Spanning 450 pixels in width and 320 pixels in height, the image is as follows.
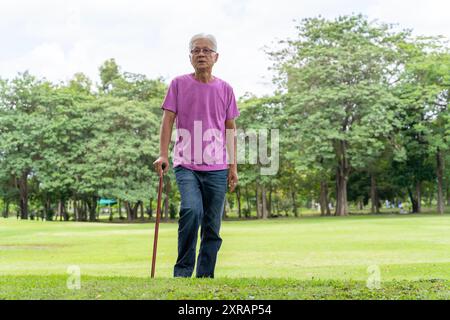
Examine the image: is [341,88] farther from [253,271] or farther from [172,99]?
[172,99]

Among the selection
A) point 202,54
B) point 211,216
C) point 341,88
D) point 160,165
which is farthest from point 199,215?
point 341,88

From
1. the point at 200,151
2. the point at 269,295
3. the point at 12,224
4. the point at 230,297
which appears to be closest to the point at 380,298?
the point at 269,295

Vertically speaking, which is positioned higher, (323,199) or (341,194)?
(341,194)

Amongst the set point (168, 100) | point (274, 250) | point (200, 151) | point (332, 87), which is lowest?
point (274, 250)

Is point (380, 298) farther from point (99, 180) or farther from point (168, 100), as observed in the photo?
point (99, 180)

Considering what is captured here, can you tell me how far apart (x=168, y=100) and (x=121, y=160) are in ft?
116

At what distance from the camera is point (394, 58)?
136 feet

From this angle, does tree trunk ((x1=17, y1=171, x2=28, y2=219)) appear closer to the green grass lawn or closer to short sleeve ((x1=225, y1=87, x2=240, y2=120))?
the green grass lawn

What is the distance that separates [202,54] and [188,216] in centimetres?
151

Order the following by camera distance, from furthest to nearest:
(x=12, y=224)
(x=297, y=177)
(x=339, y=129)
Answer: (x=297, y=177) < (x=339, y=129) < (x=12, y=224)

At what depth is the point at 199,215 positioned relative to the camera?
5793mm

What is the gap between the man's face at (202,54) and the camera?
19.2 feet

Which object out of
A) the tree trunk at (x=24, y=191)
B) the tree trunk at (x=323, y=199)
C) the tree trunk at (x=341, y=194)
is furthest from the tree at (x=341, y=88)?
the tree trunk at (x=24, y=191)

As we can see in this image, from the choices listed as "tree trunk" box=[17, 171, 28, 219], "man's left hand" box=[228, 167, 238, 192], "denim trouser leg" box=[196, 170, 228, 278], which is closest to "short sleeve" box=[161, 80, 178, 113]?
"denim trouser leg" box=[196, 170, 228, 278]
